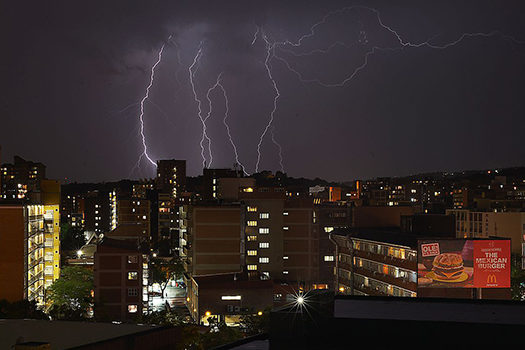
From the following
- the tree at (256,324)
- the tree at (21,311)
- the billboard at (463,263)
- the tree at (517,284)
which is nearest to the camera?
the tree at (21,311)

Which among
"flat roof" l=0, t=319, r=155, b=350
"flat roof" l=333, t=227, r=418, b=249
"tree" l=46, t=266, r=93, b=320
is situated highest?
"flat roof" l=0, t=319, r=155, b=350

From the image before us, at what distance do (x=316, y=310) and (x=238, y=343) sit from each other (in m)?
1.01

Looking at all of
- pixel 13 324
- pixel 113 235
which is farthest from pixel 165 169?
pixel 13 324

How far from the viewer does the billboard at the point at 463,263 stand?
91.6ft

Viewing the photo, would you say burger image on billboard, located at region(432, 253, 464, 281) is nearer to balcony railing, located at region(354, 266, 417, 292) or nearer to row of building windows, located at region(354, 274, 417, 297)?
balcony railing, located at region(354, 266, 417, 292)

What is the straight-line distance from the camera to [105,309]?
25031 millimetres

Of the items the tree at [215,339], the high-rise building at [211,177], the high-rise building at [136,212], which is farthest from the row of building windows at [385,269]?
the high-rise building at [211,177]

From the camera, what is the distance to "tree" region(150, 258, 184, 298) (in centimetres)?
3891

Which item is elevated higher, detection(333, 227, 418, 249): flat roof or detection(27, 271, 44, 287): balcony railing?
detection(333, 227, 418, 249): flat roof

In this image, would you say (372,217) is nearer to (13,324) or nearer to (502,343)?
(13,324)

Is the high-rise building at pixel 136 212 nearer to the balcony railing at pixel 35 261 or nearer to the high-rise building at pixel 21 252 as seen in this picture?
the balcony railing at pixel 35 261

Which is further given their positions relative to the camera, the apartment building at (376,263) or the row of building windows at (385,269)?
the apartment building at (376,263)

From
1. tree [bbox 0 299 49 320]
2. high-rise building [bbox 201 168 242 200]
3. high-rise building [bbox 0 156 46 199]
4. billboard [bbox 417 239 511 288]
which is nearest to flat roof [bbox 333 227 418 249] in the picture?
billboard [bbox 417 239 511 288]

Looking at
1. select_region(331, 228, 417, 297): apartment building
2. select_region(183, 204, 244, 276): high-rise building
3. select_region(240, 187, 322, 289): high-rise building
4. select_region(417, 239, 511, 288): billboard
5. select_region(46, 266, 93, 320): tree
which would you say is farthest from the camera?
select_region(240, 187, 322, 289): high-rise building
